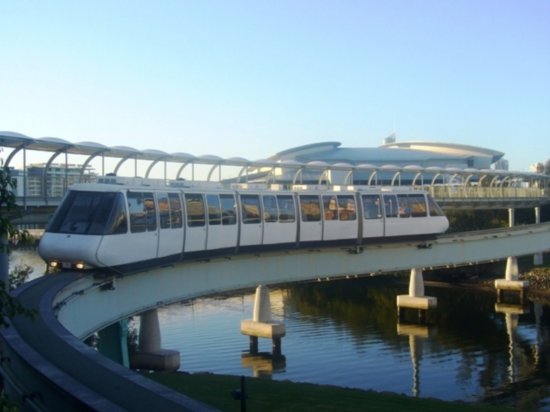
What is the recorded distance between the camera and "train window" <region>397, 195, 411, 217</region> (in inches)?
1613

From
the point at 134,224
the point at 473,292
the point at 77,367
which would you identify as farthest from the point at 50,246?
the point at 473,292

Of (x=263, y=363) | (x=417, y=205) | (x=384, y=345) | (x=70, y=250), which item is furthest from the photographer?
(x=384, y=345)

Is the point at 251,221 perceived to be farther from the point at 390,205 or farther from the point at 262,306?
Result: the point at 262,306

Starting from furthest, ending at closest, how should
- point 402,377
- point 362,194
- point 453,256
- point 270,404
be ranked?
A: point 453,256 → point 362,194 → point 402,377 → point 270,404

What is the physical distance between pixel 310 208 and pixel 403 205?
8.11 m

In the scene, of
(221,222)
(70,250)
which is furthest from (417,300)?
(70,250)

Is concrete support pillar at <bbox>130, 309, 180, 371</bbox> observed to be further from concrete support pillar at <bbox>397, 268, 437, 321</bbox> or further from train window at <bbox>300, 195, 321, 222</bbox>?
concrete support pillar at <bbox>397, 268, 437, 321</bbox>

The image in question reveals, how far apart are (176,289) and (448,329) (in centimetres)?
2623

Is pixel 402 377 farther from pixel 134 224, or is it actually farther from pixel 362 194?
pixel 134 224

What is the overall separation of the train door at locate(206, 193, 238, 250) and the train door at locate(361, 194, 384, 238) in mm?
10230

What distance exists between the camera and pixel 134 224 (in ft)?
78.8

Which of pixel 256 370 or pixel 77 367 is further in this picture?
pixel 256 370

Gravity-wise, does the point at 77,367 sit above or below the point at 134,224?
below

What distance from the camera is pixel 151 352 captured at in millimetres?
32406
